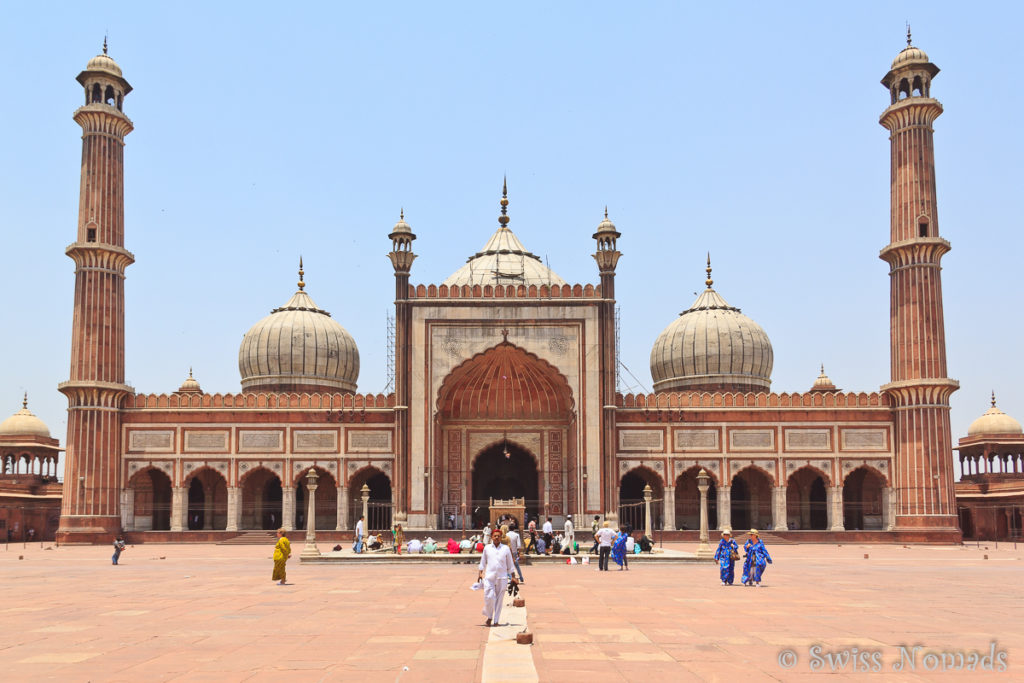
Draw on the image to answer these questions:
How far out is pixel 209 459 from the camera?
109 feet

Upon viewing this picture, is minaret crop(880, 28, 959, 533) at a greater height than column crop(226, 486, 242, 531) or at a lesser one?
greater

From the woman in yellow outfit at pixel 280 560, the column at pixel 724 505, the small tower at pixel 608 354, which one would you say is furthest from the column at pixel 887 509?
the woman in yellow outfit at pixel 280 560

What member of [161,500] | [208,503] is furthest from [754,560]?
[161,500]

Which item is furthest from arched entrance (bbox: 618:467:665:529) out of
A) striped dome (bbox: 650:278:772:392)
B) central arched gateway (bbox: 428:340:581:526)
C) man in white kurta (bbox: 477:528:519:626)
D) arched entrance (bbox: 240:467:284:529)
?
man in white kurta (bbox: 477:528:519:626)

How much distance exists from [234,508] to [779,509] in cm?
1786

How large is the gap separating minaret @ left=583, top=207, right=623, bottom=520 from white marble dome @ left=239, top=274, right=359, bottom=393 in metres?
12.9

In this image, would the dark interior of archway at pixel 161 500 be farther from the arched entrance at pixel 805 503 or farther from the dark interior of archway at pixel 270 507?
the arched entrance at pixel 805 503

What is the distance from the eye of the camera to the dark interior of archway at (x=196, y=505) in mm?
35112

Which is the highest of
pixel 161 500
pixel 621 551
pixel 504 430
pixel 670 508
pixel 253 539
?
pixel 504 430

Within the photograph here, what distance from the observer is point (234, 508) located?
33.0 meters

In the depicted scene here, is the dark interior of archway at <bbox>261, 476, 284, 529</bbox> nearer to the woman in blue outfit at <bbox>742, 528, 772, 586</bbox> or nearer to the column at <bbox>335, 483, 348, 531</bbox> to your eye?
the column at <bbox>335, 483, 348, 531</bbox>

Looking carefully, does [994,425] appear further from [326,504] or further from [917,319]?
[326,504]

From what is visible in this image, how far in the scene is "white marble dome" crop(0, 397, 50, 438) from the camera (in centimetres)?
4206

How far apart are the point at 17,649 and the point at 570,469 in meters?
25.4
